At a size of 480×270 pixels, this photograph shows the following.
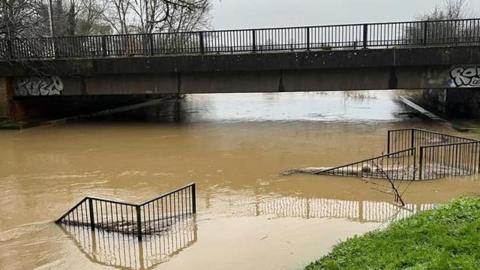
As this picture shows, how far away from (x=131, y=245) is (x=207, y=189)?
4225 mm

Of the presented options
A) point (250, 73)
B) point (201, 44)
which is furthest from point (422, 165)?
point (201, 44)

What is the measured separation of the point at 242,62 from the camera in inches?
889

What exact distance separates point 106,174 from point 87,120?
13.5 meters

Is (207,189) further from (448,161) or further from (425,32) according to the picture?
(425,32)

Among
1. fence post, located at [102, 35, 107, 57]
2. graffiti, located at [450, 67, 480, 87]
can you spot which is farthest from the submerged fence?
fence post, located at [102, 35, 107, 57]

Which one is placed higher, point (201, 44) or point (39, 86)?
point (201, 44)

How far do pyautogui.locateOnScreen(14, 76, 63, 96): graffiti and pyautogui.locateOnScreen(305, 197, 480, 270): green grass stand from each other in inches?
826

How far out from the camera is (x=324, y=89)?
2280 cm

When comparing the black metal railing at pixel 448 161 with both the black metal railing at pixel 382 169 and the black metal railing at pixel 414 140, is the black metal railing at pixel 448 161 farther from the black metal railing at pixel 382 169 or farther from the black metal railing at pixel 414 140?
the black metal railing at pixel 414 140

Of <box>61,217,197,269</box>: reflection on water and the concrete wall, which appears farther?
the concrete wall

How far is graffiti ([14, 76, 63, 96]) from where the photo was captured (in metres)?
24.6

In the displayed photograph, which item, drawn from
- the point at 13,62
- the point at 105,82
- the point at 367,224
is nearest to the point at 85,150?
the point at 105,82

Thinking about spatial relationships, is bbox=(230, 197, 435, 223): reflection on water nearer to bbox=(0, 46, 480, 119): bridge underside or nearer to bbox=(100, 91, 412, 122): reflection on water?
bbox=(0, 46, 480, 119): bridge underside

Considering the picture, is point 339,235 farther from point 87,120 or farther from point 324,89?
point 87,120
